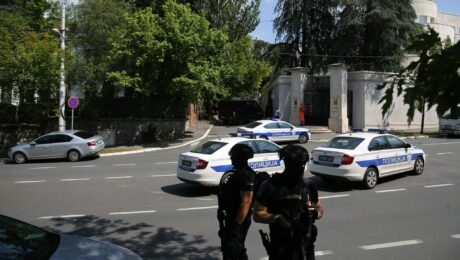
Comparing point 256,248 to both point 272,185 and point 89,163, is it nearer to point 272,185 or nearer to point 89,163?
point 272,185

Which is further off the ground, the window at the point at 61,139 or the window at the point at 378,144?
the window at the point at 378,144

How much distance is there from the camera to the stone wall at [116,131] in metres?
24.4

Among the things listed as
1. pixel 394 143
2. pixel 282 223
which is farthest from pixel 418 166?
pixel 282 223

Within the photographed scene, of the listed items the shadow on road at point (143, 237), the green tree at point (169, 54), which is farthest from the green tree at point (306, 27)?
the shadow on road at point (143, 237)

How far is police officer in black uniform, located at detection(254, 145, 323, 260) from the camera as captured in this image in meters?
3.65

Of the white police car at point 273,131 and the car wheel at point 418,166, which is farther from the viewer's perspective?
the white police car at point 273,131

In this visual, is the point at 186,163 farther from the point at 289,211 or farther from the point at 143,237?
the point at 289,211

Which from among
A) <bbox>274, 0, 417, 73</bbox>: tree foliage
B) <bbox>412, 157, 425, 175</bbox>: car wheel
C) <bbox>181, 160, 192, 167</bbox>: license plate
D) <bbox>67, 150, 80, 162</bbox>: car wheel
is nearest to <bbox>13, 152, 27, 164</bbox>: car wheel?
<bbox>67, 150, 80, 162</bbox>: car wheel

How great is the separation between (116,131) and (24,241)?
23375mm

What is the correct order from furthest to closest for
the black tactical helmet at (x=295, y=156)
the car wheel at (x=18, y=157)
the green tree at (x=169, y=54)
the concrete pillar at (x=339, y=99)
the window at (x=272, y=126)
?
1. the concrete pillar at (x=339, y=99)
2. the green tree at (x=169, y=54)
3. the window at (x=272, y=126)
4. the car wheel at (x=18, y=157)
5. the black tactical helmet at (x=295, y=156)

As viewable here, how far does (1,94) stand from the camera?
80.1ft

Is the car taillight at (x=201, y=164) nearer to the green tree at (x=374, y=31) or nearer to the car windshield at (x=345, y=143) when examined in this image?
the car windshield at (x=345, y=143)

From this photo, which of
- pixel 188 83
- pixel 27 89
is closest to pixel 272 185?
pixel 188 83

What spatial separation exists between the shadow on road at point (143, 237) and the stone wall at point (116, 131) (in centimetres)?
1807
